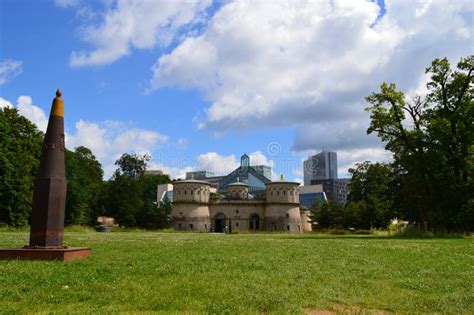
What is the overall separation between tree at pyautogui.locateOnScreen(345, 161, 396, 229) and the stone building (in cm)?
1199

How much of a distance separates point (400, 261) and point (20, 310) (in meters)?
9.32

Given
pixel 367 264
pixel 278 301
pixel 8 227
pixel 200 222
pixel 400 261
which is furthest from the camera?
pixel 200 222

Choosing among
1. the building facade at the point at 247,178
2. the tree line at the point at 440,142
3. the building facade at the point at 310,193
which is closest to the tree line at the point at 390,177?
the tree line at the point at 440,142

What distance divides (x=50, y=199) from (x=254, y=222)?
6462 centimetres

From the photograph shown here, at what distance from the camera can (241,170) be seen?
324 feet

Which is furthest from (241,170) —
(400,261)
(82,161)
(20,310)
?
(20,310)

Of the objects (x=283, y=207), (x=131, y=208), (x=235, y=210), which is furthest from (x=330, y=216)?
(x=131, y=208)

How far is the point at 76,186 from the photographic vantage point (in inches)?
2110

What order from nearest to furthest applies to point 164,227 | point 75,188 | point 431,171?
point 431,171 → point 75,188 → point 164,227

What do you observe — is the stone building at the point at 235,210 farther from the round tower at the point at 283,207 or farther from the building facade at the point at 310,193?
the building facade at the point at 310,193

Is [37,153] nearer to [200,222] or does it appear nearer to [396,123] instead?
[200,222]

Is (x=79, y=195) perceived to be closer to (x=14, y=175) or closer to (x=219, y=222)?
(x=14, y=175)

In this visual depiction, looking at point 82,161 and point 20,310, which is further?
point 82,161

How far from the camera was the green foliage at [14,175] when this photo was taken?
40.7 m
